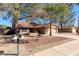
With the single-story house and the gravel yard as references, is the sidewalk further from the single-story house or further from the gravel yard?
the single-story house

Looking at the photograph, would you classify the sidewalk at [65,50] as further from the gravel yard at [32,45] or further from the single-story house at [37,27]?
the single-story house at [37,27]

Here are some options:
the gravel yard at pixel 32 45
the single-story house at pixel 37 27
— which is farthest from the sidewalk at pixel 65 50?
the single-story house at pixel 37 27

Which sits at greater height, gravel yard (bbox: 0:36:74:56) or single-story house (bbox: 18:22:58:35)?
single-story house (bbox: 18:22:58:35)

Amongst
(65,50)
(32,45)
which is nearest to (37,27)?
(32,45)

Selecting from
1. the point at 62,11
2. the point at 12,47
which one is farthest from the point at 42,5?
the point at 12,47

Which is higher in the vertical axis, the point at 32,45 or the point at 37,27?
the point at 37,27

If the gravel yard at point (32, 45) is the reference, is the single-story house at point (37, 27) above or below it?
above

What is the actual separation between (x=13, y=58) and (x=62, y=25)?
90 cm

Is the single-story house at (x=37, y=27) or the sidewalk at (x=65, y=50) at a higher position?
the single-story house at (x=37, y=27)

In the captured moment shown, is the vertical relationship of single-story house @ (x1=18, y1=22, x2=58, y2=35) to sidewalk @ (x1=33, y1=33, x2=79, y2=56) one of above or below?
above

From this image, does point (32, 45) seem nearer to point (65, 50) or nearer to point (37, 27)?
point (37, 27)

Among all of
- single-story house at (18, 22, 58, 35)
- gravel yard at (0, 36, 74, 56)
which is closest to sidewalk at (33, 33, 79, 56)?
gravel yard at (0, 36, 74, 56)

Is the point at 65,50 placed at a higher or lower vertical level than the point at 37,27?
lower

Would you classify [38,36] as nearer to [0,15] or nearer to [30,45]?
[30,45]
